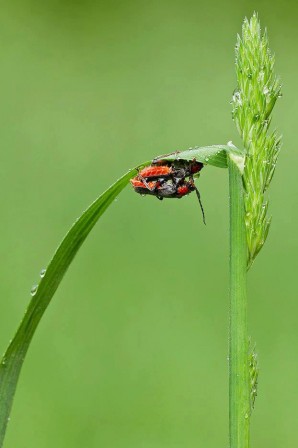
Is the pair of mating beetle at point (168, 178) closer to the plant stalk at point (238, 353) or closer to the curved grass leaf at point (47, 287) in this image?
the curved grass leaf at point (47, 287)

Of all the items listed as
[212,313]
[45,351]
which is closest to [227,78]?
→ [212,313]

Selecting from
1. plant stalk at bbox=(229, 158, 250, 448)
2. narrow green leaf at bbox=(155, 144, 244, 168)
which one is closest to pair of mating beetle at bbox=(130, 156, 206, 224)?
narrow green leaf at bbox=(155, 144, 244, 168)

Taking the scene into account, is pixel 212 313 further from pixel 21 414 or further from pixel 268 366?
pixel 21 414

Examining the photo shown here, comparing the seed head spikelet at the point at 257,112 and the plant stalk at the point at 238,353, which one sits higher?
the seed head spikelet at the point at 257,112

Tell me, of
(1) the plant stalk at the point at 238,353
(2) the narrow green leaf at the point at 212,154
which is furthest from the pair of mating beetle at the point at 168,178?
(1) the plant stalk at the point at 238,353

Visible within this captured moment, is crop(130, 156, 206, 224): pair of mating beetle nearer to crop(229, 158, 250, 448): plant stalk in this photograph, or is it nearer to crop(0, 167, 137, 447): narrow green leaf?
crop(0, 167, 137, 447): narrow green leaf

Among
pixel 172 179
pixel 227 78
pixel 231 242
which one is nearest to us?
pixel 231 242
